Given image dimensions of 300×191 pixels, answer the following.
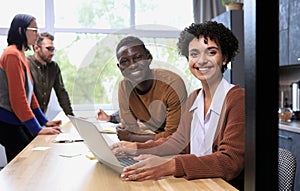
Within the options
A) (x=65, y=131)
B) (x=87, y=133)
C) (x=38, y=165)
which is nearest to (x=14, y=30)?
(x=65, y=131)

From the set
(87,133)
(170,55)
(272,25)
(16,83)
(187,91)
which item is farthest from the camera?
(16,83)

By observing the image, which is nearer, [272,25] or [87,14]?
[272,25]

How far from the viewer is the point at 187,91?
1.62 metres

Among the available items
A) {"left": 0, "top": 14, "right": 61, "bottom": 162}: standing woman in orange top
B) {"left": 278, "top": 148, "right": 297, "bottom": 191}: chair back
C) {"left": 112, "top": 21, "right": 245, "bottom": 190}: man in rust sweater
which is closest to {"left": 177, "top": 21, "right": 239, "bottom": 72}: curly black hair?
{"left": 112, "top": 21, "right": 245, "bottom": 190}: man in rust sweater

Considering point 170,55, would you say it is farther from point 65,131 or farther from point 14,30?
point 14,30

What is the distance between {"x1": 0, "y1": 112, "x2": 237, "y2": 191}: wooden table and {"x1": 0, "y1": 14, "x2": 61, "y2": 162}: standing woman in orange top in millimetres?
797

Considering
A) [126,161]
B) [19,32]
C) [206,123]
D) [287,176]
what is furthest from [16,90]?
[287,176]

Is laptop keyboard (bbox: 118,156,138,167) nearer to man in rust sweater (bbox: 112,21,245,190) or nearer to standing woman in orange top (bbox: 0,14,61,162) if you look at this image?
man in rust sweater (bbox: 112,21,245,190)

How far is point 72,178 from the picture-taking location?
108cm

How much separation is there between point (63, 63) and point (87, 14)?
0.69 metres

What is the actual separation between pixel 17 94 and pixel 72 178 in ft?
4.28

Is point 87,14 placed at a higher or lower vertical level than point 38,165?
higher

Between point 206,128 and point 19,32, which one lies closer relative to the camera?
point 206,128

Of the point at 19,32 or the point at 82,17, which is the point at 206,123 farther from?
the point at 82,17
